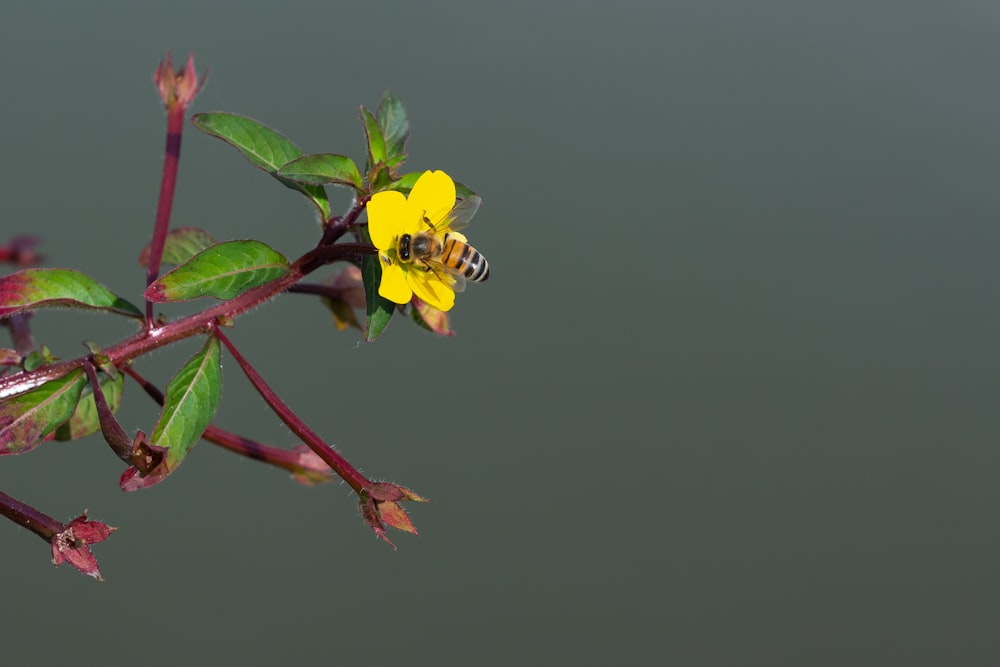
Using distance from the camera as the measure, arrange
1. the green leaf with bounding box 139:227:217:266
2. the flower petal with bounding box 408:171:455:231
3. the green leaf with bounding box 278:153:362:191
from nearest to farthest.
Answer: the green leaf with bounding box 278:153:362:191 → the flower petal with bounding box 408:171:455:231 → the green leaf with bounding box 139:227:217:266

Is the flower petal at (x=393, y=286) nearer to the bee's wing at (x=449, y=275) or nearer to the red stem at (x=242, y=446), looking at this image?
the bee's wing at (x=449, y=275)

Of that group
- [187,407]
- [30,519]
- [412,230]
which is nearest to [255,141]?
[412,230]

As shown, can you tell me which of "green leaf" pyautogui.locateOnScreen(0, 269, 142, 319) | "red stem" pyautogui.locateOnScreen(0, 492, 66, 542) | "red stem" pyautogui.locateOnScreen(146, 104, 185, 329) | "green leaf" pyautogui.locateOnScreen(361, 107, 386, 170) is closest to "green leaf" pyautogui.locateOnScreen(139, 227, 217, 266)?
"red stem" pyautogui.locateOnScreen(146, 104, 185, 329)

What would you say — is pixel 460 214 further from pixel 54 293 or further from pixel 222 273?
pixel 54 293

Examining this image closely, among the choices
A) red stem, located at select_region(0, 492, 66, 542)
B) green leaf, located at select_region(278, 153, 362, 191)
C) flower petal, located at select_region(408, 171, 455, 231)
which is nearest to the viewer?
red stem, located at select_region(0, 492, 66, 542)

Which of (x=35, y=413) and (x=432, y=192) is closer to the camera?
(x=35, y=413)

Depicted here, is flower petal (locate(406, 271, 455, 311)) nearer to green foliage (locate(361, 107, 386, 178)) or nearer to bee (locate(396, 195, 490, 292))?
bee (locate(396, 195, 490, 292))

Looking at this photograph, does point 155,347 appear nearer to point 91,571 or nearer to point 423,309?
point 91,571
